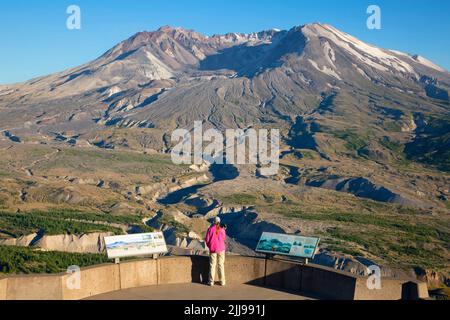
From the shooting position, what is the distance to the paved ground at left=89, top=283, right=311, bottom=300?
18.3 m

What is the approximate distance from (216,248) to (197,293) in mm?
1315

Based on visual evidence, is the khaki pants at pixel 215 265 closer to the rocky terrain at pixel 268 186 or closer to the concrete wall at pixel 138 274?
the concrete wall at pixel 138 274

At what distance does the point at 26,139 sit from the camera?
18588 centimetres

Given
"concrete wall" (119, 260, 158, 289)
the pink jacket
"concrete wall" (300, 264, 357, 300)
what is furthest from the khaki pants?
"concrete wall" (300, 264, 357, 300)

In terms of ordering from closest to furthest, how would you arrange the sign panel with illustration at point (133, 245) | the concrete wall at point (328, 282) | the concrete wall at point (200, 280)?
the concrete wall at point (200, 280)
the concrete wall at point (328, 282)
the sign panel with illustration at point (133, 245)

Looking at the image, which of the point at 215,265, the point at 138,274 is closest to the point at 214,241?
the point at 215,265

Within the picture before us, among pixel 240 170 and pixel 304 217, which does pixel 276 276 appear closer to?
pixel 304 217

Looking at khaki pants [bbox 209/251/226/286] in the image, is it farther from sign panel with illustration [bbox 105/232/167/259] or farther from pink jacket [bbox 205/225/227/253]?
sign panel with illustration [bbox 105/232/167/259]

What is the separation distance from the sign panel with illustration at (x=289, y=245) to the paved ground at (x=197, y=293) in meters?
1.13

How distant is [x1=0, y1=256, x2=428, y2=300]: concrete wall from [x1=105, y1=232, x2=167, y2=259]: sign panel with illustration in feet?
1.34

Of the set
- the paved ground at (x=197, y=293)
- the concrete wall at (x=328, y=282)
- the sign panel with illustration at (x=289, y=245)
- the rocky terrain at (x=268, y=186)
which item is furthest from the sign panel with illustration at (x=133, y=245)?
the rocky terrain at (x=268, y=186)

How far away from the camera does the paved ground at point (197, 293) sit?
18281 mm

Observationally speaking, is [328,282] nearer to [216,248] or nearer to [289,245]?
[289,245]

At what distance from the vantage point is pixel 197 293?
61.3 feet
